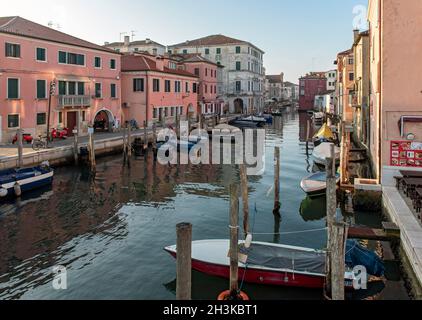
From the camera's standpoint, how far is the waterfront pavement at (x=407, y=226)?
934 cm

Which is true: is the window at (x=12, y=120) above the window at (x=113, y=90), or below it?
below

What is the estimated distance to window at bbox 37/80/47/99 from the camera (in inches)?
1206

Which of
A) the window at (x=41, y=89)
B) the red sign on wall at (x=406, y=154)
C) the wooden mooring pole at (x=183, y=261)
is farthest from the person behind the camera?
the window at (x=41, y=89)

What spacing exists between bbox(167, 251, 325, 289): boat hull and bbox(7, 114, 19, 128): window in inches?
876

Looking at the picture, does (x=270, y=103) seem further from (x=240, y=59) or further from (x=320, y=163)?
(x=320, y=163)

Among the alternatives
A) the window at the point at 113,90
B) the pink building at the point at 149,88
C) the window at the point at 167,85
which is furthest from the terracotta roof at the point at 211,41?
the window at the point at 113,90

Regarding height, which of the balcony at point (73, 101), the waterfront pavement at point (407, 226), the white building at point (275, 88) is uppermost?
the white building at point (275, 88)

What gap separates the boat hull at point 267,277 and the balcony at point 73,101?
25.3 m

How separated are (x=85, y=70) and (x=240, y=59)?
44.7m

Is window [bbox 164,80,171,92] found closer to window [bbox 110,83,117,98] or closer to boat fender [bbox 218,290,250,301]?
window [bbox 110,83,117,98]

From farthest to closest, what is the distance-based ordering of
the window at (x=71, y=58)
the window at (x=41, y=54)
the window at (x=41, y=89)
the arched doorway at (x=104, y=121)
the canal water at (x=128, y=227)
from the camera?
the arched doorway at (x=104, y=121) → the window at (x=71, y=58) → the window at (x=41, y=89) → the window at (x=41, y=54) → the canal water at (x=128, y=227)

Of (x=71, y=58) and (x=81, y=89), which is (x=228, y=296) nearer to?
(x=71, y=58)

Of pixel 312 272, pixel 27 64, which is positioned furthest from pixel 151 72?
pixel 312 272

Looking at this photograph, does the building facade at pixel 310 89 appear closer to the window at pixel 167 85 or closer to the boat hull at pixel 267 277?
the window at pixel 167 85
